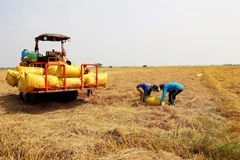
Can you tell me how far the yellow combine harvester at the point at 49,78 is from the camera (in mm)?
6824

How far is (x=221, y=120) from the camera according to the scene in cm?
615

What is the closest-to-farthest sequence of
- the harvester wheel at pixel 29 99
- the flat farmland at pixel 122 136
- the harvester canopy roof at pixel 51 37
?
the flat farmland at pixel 122 136 → the harvester wheel at pixel 29 99 → the harvester canopy roof at pixel 51 37

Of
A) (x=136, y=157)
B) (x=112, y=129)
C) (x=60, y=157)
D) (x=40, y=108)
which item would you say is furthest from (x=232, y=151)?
(x=40, y=108)

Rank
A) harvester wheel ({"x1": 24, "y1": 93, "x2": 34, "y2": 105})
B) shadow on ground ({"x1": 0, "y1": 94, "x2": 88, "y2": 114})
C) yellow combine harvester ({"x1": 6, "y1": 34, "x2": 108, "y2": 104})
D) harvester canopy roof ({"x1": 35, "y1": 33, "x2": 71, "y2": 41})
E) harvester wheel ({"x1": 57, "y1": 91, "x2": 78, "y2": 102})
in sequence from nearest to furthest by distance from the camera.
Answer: yellow combine harvester ({"x1": 6, "y1": 34, "x2": 108, "y2": 104}), shadow on ground ({"x1": 0, "y1": 94, "x2": 88, "y2": 114}), harvester wheel ({"x1": 24, "y1": 93, "x2": 34, "y2": 105}), harvester wheel ({"x1": 57, "y1": 91, "x2": 78, "y2": 102}), harvester canopy roof ({"x1": 35, "y1": 33, "x2": 71, "y2": 41})

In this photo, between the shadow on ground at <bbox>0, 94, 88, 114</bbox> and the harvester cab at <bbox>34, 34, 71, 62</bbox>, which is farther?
the harvester cab at <bbox>34, 34, 71, 62</bbox>

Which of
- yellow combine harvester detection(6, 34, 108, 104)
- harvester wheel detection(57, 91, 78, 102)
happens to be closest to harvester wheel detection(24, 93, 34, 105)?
yellow combine harvester detection(6, 34, 108, 104)

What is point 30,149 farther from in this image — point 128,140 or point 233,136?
point 233,136

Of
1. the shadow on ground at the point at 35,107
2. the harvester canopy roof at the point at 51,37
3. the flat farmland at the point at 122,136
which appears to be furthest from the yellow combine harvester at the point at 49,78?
the flat farmland at the point at 122,136

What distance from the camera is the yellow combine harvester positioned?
22.4 ft

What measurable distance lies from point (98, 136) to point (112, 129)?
42 centimetres

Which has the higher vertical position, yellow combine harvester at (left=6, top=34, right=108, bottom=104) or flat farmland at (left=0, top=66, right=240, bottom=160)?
yellow combine harvester at (left=6, top=34, right=108, bottom=104)

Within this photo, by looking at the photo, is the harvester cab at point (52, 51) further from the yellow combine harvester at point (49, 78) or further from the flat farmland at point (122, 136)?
the flat farmland at point (122, 136)

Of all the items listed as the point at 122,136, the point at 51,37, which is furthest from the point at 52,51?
the point at 122,136

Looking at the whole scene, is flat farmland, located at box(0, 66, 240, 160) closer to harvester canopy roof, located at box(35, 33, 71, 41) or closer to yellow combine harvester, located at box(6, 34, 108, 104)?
yellow combine harvester, located at box(6, 34, 108, 104)
